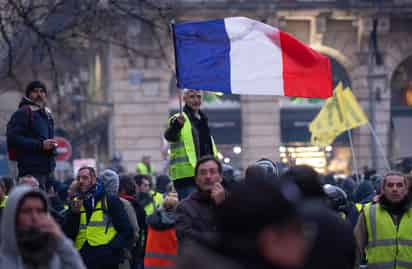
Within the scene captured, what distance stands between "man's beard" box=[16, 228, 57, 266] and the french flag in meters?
5.10

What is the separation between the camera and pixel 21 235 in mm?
5891

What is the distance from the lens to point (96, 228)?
34.2 ft

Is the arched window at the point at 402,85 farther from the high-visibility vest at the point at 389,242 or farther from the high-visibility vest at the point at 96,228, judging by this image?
the high-visibility vest at the point at 389,242

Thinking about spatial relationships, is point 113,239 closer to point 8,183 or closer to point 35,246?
point 8,183

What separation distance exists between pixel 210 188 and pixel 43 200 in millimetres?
2402

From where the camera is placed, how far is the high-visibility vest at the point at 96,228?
34.1 feet

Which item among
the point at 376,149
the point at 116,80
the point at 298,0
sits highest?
the point at 298,0

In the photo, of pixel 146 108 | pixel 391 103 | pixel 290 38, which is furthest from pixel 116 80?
pixel 290 38

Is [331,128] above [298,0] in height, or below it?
below

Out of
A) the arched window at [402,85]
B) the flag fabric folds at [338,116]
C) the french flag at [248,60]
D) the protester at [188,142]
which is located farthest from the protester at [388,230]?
the arched window at [402,85]

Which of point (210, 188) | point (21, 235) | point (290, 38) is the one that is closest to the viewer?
point (21, 235)

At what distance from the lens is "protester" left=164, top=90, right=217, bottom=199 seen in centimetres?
1027

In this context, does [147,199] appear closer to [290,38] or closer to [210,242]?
[290,38]

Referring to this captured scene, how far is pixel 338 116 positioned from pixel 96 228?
1130cm
